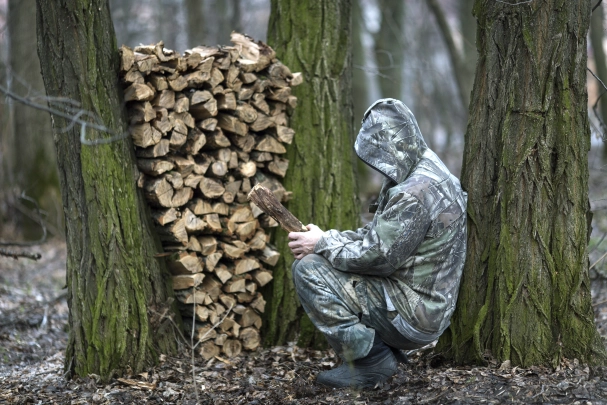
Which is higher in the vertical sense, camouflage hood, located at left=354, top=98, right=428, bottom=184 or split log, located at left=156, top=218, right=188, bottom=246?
camouflage hood, located at left=354, top=98, right=428, bottom=184

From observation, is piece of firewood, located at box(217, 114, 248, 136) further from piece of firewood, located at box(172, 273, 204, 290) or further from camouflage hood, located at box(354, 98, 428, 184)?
camouflage hood, located at box(354, 98, 428, 184)

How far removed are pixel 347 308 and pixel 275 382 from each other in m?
0.80

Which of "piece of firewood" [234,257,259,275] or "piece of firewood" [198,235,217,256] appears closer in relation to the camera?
"piece of firewood" [198,235,217,256]

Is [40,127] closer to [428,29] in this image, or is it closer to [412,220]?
[412,220]

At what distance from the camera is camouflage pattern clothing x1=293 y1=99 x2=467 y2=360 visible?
10.8ft

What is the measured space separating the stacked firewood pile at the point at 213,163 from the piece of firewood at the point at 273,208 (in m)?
0.61

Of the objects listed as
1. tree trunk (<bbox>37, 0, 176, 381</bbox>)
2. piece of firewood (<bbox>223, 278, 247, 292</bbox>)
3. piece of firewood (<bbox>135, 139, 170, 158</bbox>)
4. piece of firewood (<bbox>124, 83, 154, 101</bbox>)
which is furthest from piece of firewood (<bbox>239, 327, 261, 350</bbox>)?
piece of firewood (<bbox>124, 83, 154, 101</bbox>)

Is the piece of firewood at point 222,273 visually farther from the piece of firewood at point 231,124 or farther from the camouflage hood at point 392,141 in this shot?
the camouflage hood at point 392,141

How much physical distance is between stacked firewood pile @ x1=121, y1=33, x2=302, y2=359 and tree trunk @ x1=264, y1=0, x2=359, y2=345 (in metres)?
0.12

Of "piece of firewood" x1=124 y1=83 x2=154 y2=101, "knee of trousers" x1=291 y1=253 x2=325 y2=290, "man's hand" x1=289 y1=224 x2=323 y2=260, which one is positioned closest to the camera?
"knee of trousers" x1=291 y1=253 x2=325 y2=290

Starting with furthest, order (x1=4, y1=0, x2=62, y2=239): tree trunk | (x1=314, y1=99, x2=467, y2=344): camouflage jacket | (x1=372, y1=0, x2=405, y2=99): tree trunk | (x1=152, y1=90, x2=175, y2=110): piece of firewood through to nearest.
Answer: (x1=372, y1=0, x2=405, y2=99): tree trunk, (x1=4, y1=0, x2=62, y2=239): tree trunk, (x1=152, y1=90, x2=175, y2=110): piece of firewood, (x1=314, y1=99, x2=467, y2=344): camouflage jacket

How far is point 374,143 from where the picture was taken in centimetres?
349

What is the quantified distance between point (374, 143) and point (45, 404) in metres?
2.45

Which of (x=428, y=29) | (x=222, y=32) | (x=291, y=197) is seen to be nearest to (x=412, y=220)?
(x=291, y=197)
